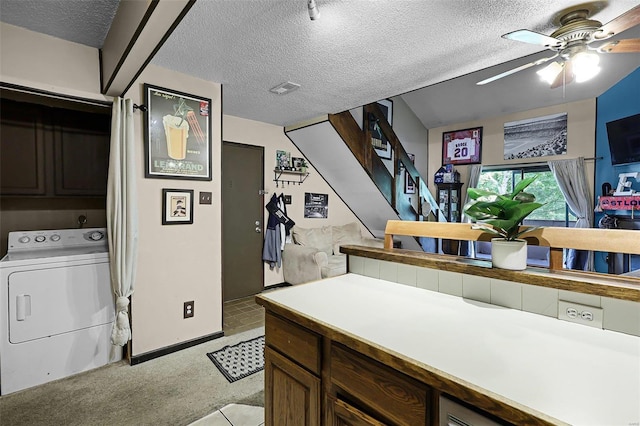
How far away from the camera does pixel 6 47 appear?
2.00 meters

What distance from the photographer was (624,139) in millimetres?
3869

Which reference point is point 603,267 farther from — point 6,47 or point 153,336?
point 6,47

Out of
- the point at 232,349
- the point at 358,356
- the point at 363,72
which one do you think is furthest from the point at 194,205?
the point at 358,356

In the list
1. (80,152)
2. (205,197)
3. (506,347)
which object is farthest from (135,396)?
(506,347)

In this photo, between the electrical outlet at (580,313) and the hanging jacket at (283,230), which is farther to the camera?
the hanging jacket at (283,230)

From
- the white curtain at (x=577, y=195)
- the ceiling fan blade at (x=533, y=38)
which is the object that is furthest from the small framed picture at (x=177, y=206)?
the white curtain at (x=577, y=195)

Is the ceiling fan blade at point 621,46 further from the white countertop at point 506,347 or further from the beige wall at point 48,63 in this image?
the beige wall at point 48,63

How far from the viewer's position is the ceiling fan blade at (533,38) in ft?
5.89

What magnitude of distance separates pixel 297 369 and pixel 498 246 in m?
0.99

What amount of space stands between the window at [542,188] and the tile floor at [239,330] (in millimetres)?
4517

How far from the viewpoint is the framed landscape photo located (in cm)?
614

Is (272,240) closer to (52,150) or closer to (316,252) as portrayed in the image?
(316,252)

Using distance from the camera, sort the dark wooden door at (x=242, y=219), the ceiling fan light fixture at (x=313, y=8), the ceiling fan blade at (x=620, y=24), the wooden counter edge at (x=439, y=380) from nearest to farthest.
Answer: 1. the wooden counter edge at (x=439, y=380)
2. the ceiling fan light fixture at (x=313, y=8)
3. the ceiling fan blade at (x=620, y=24)
4. the dark wooden door at (x=242, y=219)

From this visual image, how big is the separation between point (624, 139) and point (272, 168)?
4.61 meters
